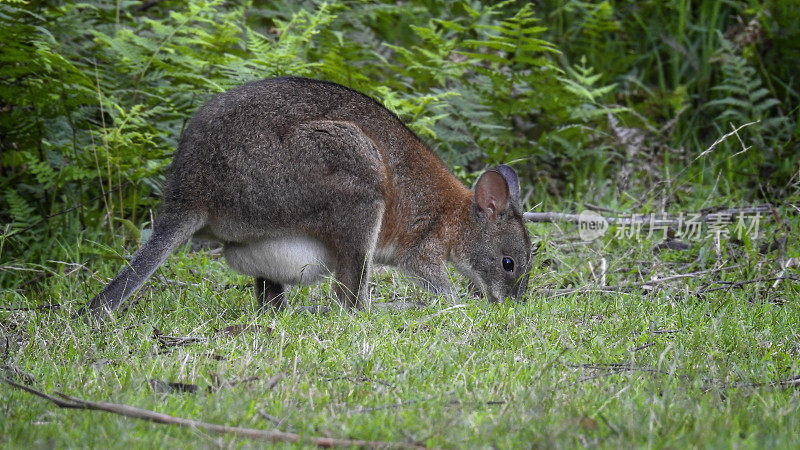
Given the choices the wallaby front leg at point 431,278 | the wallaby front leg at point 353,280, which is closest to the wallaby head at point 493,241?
the wallaby front leg at point 431,278

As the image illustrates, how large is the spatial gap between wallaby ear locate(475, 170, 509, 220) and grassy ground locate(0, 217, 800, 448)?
0.62 m

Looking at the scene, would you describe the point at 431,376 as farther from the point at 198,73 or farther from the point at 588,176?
the point at 588,176

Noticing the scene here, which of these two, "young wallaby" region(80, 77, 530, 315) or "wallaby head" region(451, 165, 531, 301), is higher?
"young wallaby" region(80, 77, 530, 315)

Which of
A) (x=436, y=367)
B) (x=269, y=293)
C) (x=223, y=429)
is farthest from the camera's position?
(x=269, y=293)

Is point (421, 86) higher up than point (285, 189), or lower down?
lower down

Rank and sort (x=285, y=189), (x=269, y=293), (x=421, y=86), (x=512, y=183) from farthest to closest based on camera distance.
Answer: (x=421, y=86) < (x=512, y=183) < (x=269, y=293) < (x=285, y=189)

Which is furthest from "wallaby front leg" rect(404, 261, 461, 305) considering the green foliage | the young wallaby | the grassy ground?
the green foliage

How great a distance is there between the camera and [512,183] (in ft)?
20.9

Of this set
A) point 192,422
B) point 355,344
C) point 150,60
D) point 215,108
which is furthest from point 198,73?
point 192,422

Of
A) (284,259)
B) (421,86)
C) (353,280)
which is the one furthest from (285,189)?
(421,86)

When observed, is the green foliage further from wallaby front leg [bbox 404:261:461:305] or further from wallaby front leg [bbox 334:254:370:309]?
wallaby front leg [bbox 334:254:370:309]

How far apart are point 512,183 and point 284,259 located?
1775mm

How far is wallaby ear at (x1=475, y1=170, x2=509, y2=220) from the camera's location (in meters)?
6.18

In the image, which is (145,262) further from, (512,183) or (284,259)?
(512,183)
